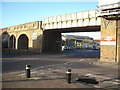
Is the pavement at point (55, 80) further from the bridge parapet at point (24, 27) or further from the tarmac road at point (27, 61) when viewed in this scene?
the bridge parapet at point (24, 27)

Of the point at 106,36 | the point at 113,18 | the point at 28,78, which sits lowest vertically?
the point at 28,78

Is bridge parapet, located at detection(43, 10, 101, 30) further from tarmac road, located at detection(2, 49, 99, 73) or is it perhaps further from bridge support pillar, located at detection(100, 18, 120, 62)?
bridge support pillar, located at detection(100, 18, 120, 62)

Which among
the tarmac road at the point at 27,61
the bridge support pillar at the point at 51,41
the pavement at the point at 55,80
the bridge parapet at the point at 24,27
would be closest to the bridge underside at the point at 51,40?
the bridge support pillar at the point at 51,41

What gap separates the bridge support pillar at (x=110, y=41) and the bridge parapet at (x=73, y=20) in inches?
316

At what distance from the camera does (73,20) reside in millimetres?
51562

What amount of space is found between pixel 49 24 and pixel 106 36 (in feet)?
87.6

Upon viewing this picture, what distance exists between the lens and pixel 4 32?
95.1m

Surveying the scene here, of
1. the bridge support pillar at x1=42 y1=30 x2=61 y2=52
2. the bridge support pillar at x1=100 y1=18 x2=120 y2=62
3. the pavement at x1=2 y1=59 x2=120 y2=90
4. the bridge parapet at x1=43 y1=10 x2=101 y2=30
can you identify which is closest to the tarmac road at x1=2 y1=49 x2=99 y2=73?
the pavement at x1=2 y1=59 x2=120 y2=90

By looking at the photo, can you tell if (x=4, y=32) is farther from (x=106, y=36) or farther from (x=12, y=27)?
(x=106, y=36)

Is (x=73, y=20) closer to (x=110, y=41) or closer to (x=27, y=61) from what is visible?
(x=110, y=41)

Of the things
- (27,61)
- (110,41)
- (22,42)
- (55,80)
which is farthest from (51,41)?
(55,80)

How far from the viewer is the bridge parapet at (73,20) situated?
4547 cm

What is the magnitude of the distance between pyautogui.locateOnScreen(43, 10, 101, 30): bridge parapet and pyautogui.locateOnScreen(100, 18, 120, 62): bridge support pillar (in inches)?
316

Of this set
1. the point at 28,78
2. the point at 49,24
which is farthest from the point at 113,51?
the point at 49,24
